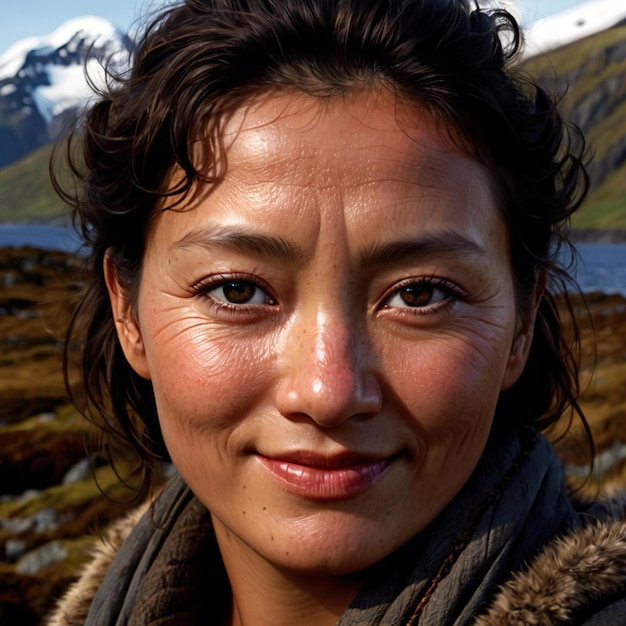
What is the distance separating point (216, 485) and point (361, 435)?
0.52 meters

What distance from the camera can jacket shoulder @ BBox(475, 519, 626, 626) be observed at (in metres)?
1.91

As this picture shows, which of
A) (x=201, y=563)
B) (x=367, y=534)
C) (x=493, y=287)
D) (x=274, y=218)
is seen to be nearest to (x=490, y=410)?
(x=493, y=287)

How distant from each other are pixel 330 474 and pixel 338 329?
15.5 inches

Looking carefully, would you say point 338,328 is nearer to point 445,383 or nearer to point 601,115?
point 445,383

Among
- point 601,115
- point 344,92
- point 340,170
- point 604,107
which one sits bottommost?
point 340,170

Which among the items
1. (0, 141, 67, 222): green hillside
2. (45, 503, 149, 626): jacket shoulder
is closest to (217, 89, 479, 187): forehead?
(45, 503, 149, 626): jacket shoulder

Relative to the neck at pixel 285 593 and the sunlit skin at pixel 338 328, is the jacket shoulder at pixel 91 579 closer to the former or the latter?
the neck at pixel 285 593

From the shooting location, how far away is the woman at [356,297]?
2.01 meters

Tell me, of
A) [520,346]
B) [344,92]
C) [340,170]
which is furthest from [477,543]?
[344,92]

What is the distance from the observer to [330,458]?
2.01m

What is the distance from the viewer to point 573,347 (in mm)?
3152

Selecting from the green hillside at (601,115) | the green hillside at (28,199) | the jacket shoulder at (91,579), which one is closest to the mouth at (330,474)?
the jacket shoulder at (91,579)

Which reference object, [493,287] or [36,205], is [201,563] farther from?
[36,205]

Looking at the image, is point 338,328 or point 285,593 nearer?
point 338,328
